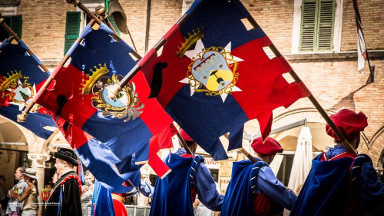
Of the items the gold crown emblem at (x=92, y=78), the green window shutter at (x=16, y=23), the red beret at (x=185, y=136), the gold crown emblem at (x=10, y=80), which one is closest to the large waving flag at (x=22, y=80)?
the gold crown emblem at (x=10, y=80)

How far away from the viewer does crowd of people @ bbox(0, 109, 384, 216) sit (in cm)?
360

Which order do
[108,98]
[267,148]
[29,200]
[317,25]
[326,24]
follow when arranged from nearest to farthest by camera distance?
[267,148] → [108,98] → [29,200] → [326,24] → [317,25]

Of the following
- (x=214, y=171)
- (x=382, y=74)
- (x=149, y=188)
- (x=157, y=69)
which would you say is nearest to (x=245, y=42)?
(x=157, y=69)

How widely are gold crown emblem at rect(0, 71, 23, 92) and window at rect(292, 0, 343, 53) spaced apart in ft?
25.7

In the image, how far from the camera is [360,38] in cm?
1056

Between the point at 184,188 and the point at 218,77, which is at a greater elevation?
the point at 218,77

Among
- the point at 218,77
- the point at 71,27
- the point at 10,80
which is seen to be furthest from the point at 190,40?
the point at 71,27

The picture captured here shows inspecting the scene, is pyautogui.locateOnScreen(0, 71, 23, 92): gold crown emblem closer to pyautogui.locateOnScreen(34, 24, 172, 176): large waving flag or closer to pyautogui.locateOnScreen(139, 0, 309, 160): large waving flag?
pyautogui.locateOnScreen(34, 24, 172, 176): large waving flag

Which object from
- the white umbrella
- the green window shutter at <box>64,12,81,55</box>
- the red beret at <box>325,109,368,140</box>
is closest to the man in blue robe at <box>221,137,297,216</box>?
the red beret at <box>325,109,368,140</box>

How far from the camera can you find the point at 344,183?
365 centimetres

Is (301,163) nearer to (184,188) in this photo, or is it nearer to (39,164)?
(184,188)

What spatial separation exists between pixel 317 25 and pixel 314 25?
0.09 m

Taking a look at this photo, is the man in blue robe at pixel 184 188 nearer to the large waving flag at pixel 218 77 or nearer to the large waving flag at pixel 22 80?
the large waving flag at pixel 218 77

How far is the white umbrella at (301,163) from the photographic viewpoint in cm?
892
